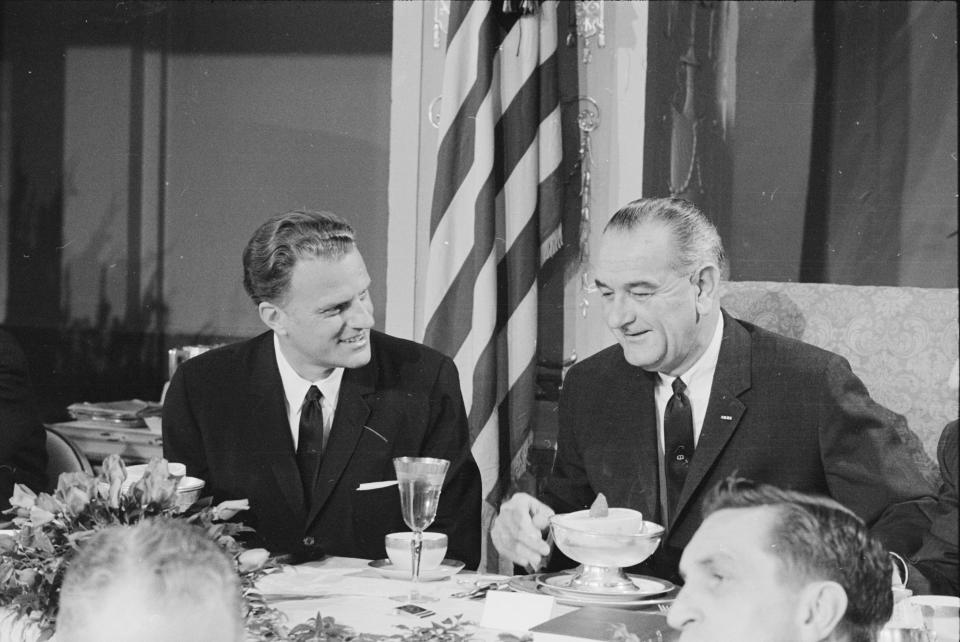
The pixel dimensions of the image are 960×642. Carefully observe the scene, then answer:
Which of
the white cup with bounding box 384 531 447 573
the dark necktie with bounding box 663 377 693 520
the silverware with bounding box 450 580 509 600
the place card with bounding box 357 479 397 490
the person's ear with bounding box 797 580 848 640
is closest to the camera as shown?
the person's ear with bounding box 797 580 848 640

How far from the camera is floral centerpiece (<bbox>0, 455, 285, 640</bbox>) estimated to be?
58.4 inches

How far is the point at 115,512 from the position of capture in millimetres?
1562

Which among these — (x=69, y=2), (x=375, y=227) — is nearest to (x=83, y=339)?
(x=69, y=2)

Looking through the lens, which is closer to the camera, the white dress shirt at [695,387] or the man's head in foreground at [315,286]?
the white dress shirt at [695,387]

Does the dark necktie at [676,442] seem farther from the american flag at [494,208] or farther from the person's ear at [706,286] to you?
the american flag at [494,208]

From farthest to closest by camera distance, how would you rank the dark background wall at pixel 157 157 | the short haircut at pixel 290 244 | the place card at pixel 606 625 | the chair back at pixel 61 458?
the dark background wall at pixel 157 157
the chair back at pixel 61 458
the short haircut at pixel 290 244
the place card at pixel 606 625

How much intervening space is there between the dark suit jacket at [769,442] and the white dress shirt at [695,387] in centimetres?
2

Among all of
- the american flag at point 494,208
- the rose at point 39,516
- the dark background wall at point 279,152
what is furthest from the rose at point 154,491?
the dark background wall at point 279,152

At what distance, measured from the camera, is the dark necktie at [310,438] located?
2520mm

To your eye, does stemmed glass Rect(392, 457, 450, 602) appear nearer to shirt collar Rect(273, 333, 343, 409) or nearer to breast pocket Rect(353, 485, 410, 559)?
breast pocket Rect(353, 485, 410, 559)

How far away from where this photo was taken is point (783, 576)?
0.94 meters

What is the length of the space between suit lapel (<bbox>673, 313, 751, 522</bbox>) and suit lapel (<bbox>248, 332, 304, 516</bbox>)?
88 cm

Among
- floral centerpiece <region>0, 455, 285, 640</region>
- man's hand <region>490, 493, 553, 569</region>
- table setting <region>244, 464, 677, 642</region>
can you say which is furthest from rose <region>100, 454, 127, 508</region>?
man's hand <region>490, 493, 553, 569</region>

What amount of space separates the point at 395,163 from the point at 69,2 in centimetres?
286
